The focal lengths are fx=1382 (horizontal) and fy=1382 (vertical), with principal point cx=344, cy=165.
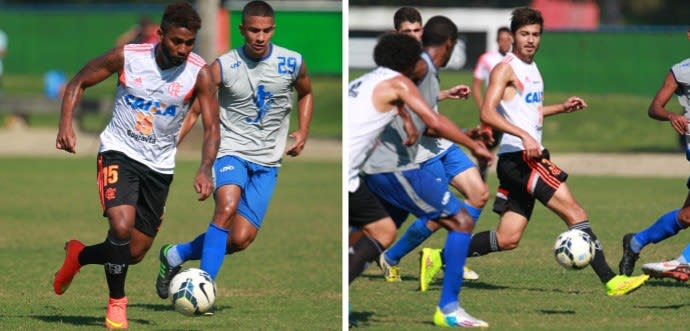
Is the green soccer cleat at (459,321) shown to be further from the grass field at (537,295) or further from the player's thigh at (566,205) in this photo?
the player's thigh at (566,205)

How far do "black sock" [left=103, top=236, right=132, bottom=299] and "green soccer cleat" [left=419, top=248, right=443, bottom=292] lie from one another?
7.62 ft

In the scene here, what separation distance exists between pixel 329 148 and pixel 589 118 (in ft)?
17.4

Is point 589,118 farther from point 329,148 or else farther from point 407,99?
point 407,99

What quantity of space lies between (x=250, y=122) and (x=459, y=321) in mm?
2374

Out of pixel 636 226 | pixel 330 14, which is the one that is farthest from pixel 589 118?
pixel 636 226

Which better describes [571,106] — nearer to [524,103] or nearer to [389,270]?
[524,103]

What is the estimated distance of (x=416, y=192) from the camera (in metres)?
8.31

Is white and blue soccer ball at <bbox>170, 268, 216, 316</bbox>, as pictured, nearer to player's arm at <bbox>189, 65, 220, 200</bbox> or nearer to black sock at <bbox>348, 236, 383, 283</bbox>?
player's arm at <bbox>189, 65, 220, 200</bbox>

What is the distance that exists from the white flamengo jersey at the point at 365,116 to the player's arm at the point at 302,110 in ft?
5.20

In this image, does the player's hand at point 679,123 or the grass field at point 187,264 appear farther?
the player's hand at point 679,123

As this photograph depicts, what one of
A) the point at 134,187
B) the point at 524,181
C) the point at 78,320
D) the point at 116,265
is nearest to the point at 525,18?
the point at 524,181

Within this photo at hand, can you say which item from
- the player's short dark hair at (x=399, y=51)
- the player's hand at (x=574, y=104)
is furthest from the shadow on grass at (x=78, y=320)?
the player's hand at (x=574, y=104)

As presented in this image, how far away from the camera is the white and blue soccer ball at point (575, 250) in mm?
9375

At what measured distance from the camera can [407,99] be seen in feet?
25.8
